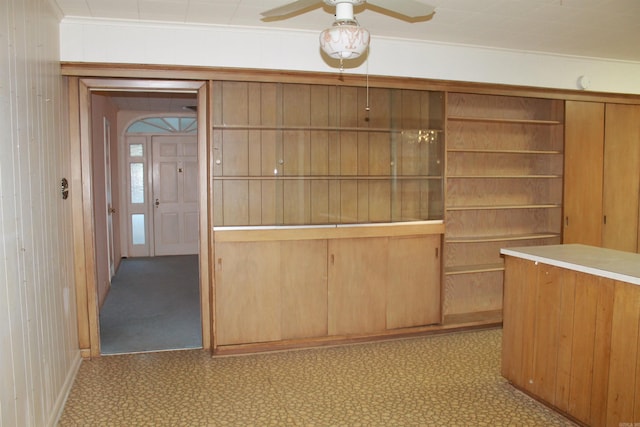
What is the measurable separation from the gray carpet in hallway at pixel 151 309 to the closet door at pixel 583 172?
3807 mm

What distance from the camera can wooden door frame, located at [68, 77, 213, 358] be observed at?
3.58 m

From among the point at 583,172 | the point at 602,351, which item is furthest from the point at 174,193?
the point at 602,351

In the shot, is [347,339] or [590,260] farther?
[347,339]

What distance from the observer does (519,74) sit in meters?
4.36

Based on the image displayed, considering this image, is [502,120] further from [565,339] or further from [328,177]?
[565,339]

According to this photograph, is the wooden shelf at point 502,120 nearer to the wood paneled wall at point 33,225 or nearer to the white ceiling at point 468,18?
the white ceiling at point 468,18

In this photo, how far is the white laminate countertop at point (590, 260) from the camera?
2428mm

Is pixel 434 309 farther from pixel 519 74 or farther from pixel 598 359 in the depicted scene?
pixel 519 74

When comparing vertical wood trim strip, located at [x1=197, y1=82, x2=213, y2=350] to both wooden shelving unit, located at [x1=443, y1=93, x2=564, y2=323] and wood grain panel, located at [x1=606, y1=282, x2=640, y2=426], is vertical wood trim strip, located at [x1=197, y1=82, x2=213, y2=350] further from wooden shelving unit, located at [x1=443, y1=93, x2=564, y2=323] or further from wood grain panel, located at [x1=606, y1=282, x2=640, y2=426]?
wood grain panel, located at [x1=606, y1=282, x2=640, y2=426]

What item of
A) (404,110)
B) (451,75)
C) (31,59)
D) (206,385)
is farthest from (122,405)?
(451,75)

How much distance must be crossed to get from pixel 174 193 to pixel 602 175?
671 cm

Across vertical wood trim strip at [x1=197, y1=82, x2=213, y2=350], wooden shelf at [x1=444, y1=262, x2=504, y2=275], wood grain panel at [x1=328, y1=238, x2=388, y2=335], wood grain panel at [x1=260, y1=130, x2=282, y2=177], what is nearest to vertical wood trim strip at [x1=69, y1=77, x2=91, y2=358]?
vertical wood trim strip at [x1=197, y1=82, x2=213, y2=350]

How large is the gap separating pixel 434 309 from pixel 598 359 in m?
1.80

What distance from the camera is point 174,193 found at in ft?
27.9
